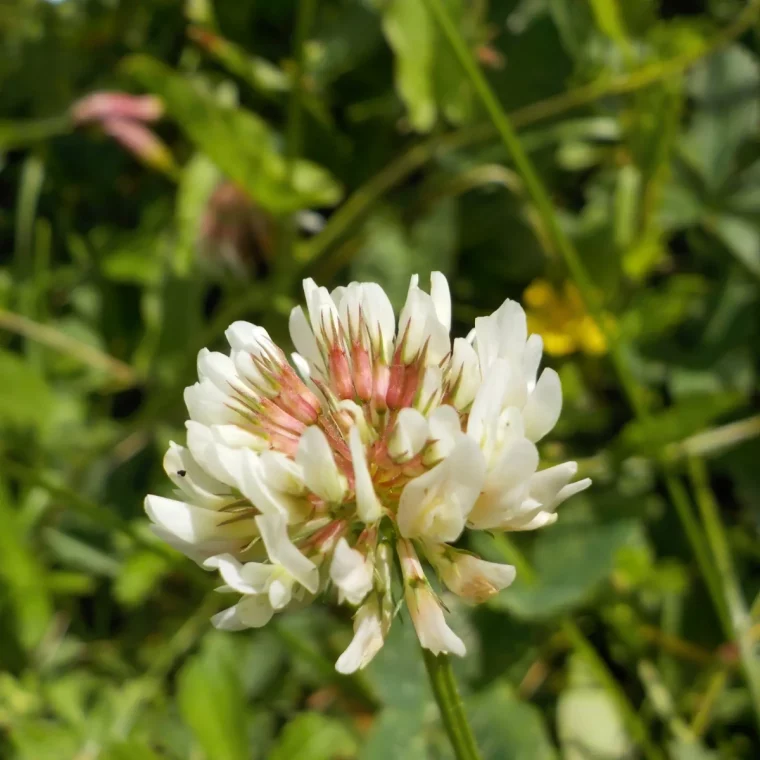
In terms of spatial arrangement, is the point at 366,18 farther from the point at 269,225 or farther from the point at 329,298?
the point at 329,298

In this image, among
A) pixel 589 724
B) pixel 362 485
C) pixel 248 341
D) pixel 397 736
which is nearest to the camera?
pixel 362 485

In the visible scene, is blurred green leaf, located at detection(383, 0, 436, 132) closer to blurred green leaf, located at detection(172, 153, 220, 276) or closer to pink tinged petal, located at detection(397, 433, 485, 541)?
blurred green leaf, located at detection(172, 153, 220, 276)

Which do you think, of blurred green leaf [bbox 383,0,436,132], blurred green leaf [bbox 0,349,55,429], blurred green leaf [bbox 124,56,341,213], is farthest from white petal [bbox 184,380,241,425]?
blurred green leaf [bbox 0,349,55,429]

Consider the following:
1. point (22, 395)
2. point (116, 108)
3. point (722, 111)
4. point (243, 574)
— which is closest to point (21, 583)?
point (22, 395)

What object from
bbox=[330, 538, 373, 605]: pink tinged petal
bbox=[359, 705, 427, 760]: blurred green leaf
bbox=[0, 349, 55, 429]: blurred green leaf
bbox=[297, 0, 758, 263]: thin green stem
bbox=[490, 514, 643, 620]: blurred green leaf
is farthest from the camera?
bbox=[0, 349, 55, 429]: blurred green leaf

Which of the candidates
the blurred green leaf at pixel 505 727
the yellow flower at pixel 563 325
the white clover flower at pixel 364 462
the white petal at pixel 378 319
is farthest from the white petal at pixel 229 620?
the yellow flower at pixel 563 325

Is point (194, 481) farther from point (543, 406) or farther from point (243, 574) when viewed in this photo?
point (543, 406)

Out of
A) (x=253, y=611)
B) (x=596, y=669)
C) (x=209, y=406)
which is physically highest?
(x=209, y=406)
